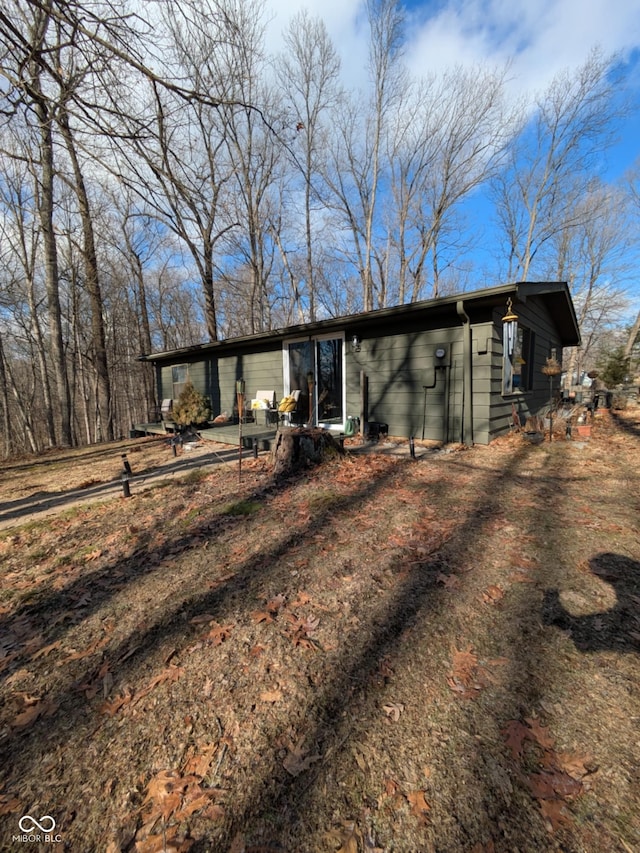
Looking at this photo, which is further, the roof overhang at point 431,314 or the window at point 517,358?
the window at point 517,358

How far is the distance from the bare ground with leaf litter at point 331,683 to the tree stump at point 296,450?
1.39 m

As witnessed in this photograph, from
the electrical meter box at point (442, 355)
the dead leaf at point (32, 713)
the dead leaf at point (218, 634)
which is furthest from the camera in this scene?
the electrical meter box at point (442, 355)

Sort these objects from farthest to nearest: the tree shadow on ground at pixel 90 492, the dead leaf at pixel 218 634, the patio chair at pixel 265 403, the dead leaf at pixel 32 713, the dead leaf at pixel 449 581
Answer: the patio chair at pixel 265 403
the tree shadow on ground at pixel 90 492
the dead leaf at pixel 449 581
the dead leaf at pixel 218 634
the dead leaf at pixel 32 713

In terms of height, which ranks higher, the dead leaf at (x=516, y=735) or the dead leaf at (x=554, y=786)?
the dead leaf at (x=516, y=735)

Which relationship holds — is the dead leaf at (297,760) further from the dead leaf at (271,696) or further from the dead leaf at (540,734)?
the dead leaf at (540,734)

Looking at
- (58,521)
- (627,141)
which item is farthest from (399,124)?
(58,521)

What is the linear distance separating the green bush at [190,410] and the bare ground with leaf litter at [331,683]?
5.16 m

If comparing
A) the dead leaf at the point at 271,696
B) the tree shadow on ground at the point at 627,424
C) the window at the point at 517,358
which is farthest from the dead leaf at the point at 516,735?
the tree shadow on ground at the point at 627,424

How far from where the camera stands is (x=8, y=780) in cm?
127

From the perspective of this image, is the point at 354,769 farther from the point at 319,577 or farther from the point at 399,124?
the point at 399,124

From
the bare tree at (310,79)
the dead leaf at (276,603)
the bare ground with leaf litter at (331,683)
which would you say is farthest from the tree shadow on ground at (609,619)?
the bare tree at (310,79)

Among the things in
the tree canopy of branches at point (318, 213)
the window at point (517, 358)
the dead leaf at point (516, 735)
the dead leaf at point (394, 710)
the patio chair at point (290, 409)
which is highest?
the tree canopy of branches at point (318, 213)

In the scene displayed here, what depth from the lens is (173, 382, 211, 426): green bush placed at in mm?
8312

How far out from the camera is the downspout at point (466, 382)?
5703 millimetres
